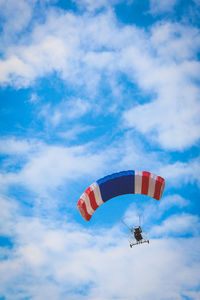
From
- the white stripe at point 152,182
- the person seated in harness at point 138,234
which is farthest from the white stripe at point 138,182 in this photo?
the person seated in harness at point 138,234

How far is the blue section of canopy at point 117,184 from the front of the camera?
2077 centimetres

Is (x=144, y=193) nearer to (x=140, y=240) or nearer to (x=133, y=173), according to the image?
(x=133, y=173)

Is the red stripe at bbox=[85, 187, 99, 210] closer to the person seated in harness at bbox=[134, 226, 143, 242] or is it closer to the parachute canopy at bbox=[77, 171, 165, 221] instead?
the parachute canopy at bbox=[77, 171, 165, 221]

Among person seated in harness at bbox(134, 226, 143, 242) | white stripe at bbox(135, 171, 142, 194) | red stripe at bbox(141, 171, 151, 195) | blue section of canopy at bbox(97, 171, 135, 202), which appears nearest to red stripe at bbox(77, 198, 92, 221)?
blue section of canopy at bbox(97, 171, 135, 202)

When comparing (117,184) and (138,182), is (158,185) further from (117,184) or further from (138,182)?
(117,184)

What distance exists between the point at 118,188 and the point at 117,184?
0.47 m

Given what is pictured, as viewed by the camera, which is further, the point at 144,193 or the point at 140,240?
the point at 144,193

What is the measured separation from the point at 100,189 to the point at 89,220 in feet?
9.31

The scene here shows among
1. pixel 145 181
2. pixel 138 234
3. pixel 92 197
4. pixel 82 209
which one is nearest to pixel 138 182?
pixel 145 181

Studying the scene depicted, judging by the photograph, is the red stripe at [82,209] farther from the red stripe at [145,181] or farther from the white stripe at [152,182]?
the white stripe at [152,182]

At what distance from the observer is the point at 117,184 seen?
2120cm

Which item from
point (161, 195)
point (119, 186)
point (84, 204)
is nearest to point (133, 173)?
point (119, 186)

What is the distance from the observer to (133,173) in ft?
68.8

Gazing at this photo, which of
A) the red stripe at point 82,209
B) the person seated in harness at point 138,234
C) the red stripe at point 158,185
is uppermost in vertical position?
the red stripe at point 158,185
